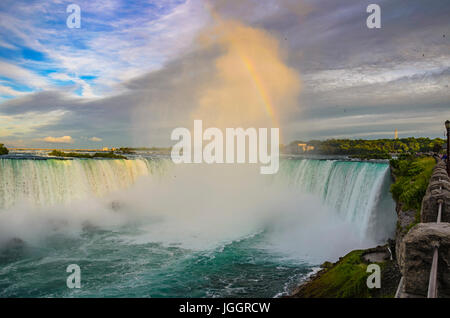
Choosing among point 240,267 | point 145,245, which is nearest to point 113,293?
point 240,267

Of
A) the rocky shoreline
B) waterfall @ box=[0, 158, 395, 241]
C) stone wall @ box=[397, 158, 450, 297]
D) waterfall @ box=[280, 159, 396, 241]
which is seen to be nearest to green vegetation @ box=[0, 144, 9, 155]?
waterfall @ box=[0, 158, 395, 241]

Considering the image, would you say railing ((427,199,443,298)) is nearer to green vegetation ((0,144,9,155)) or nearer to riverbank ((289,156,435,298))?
riverbank ((289,156,435,298))

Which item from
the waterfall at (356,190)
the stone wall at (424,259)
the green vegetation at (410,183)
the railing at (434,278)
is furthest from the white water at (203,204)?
the railing at (434,278)

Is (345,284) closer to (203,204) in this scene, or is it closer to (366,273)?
(366,273)

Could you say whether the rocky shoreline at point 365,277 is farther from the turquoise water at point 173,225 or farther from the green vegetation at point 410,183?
the turquoise water at point 173,225
